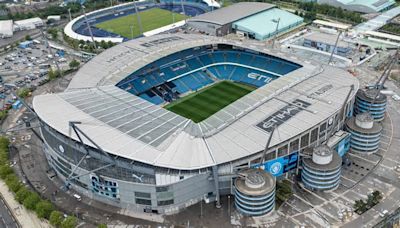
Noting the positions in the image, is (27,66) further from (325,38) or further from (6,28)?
(325,38)

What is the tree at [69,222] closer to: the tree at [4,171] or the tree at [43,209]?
the tree at [43,209]

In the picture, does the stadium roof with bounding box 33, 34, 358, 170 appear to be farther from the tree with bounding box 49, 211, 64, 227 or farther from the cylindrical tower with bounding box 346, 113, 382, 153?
the tree with bounding box 49, 211, 64, 227

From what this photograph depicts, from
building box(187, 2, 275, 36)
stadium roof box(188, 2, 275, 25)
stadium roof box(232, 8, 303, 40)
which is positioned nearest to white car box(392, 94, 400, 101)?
stadium roof box(232, 8, 303, 40)

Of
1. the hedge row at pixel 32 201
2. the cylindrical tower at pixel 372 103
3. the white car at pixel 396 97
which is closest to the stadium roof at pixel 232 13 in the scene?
the white car at pixel 396 97

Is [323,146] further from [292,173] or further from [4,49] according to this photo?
→ [4,49]

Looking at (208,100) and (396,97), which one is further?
(208,100)

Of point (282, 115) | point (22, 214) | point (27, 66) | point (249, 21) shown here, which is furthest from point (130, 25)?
point (22, 214)
